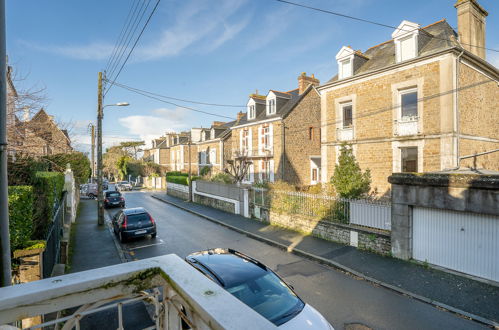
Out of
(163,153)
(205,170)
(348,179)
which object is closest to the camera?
(348,179)

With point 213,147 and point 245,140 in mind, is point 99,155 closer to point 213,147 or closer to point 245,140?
point 245,140

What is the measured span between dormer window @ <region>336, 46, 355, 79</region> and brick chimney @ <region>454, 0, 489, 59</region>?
18.7ft

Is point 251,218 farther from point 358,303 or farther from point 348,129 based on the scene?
point 358,303

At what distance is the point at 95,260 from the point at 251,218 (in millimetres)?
9101

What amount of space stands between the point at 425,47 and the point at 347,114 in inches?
218

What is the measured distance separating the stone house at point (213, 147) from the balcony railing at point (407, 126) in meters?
23.4

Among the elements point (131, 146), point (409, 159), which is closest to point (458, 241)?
point (409, 159)

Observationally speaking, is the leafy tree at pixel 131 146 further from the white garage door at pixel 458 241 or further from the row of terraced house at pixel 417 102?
the white garage door at pixel 458 241

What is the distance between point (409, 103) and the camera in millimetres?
15711

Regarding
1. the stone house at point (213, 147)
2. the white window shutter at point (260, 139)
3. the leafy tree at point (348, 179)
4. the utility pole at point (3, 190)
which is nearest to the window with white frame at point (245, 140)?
the white window shutter at point (260, 139)

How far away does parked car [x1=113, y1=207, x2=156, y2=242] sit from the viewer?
1273 centimetres

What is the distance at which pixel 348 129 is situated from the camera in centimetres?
1834

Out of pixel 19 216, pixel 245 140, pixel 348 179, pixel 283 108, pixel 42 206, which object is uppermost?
pixel 283 108

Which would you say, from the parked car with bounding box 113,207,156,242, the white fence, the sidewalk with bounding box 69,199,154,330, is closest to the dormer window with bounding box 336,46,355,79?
the white fence
